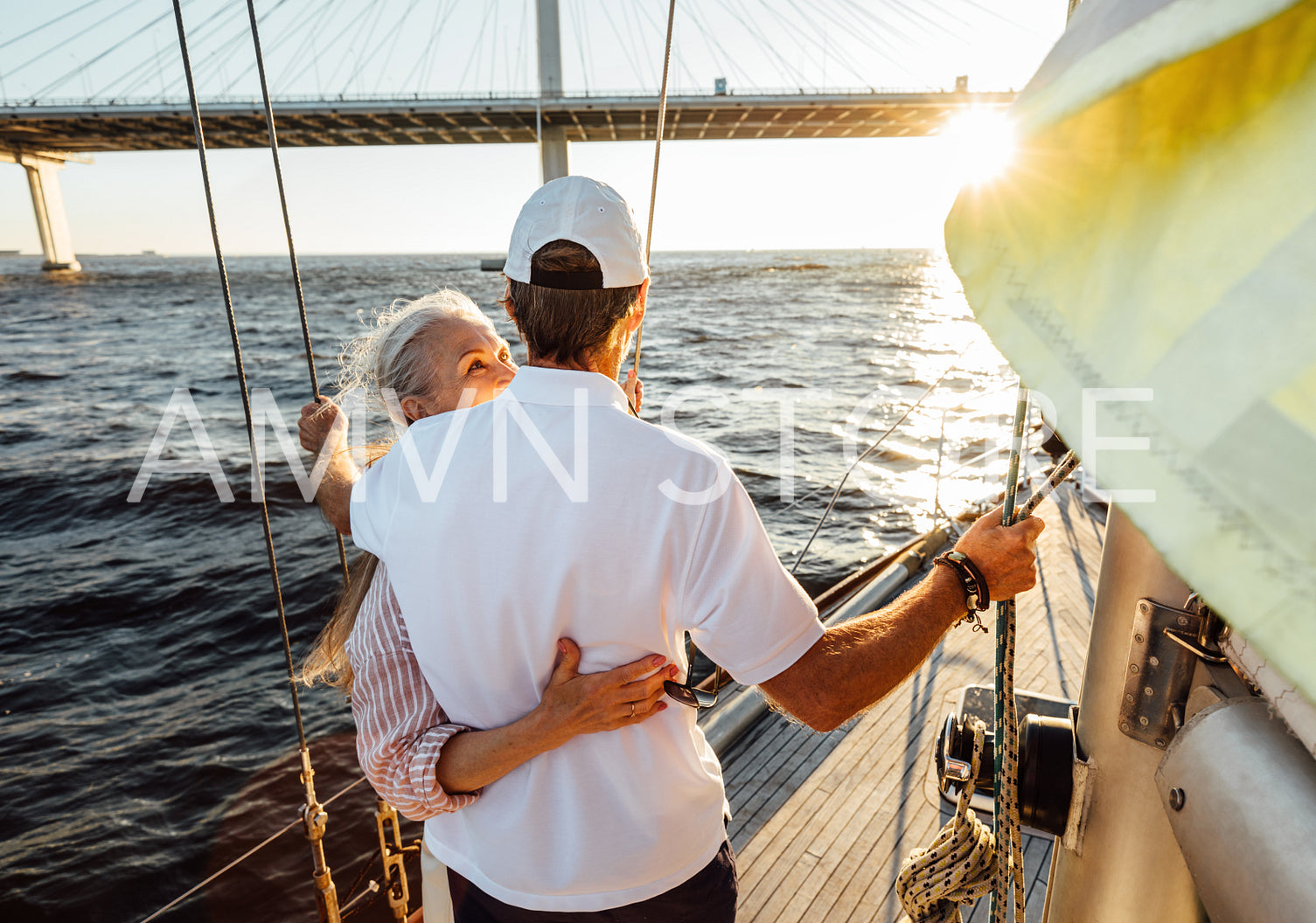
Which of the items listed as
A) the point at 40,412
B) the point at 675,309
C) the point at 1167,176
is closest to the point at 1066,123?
the point at 1167,176

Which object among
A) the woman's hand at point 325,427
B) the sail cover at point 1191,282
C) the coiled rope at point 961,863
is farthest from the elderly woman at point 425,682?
the sail cover at point 1191,282

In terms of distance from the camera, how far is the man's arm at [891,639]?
0.96 m

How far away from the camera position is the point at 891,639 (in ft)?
3.32

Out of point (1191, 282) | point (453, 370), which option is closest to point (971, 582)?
point (1191, 282)

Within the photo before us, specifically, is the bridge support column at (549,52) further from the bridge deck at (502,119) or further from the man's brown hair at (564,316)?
the man's brown hair at (564,316)

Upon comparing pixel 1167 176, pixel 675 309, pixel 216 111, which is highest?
pixel 216 111

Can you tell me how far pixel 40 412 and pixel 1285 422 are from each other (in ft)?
64.2

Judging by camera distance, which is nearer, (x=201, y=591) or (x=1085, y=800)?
(x=1085, y=800)

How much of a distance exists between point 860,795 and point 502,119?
113 feet

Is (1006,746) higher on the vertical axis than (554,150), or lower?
lower

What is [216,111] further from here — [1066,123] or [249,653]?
[1066,123]

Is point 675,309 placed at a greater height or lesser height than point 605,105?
lesser

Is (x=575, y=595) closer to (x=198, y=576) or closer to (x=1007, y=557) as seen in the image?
(x=1007, y=557)

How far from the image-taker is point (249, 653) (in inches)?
265
